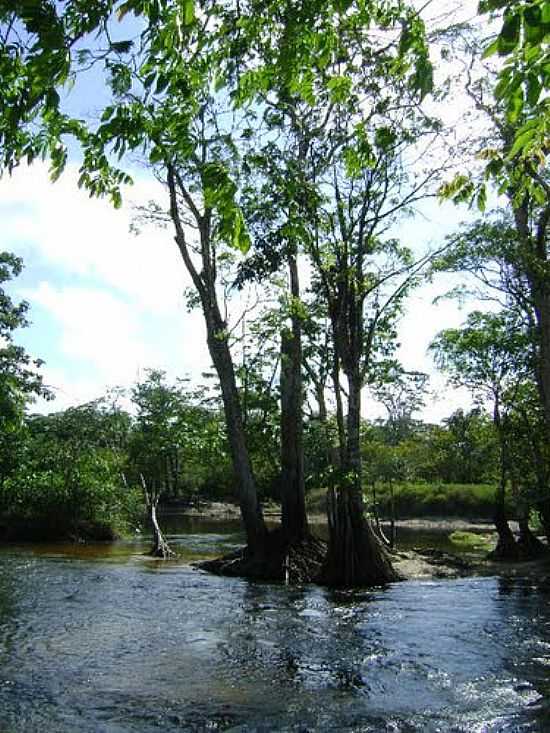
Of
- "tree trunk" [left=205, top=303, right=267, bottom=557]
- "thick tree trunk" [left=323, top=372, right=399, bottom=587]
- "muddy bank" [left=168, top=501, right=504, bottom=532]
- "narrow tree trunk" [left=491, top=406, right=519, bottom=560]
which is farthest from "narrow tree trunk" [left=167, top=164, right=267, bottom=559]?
"muddy bank" [left=168, top=501, right=504, bottom=532]

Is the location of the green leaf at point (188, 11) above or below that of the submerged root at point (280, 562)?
above

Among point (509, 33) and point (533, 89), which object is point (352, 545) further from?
point (509, 33)

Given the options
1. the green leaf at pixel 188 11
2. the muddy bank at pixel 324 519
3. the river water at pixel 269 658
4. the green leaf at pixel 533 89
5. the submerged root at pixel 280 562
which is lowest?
the river water at pixel 269 658

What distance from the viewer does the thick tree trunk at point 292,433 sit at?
18.2 metres

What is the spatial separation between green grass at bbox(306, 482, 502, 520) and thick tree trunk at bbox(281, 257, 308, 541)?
89.8 ft

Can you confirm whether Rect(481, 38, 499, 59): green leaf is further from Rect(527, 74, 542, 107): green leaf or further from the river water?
the river water

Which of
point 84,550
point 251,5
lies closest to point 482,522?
point 84,550

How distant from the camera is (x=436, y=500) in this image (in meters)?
48.2

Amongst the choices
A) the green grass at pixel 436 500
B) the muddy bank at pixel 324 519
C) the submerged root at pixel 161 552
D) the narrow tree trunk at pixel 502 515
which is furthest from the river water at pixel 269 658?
the green grass at pixel 436 500

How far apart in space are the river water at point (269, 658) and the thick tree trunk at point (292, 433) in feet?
10.5

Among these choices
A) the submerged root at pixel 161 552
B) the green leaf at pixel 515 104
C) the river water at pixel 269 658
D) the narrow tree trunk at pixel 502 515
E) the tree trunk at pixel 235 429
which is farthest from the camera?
the submerged root at pixel 161 552

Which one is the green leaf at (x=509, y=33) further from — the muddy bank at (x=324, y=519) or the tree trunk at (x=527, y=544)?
the muddy bank at (x=324, y=519)

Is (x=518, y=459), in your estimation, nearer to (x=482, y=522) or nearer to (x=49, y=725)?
(x=49, y=725)

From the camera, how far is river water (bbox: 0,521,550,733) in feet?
19.6
